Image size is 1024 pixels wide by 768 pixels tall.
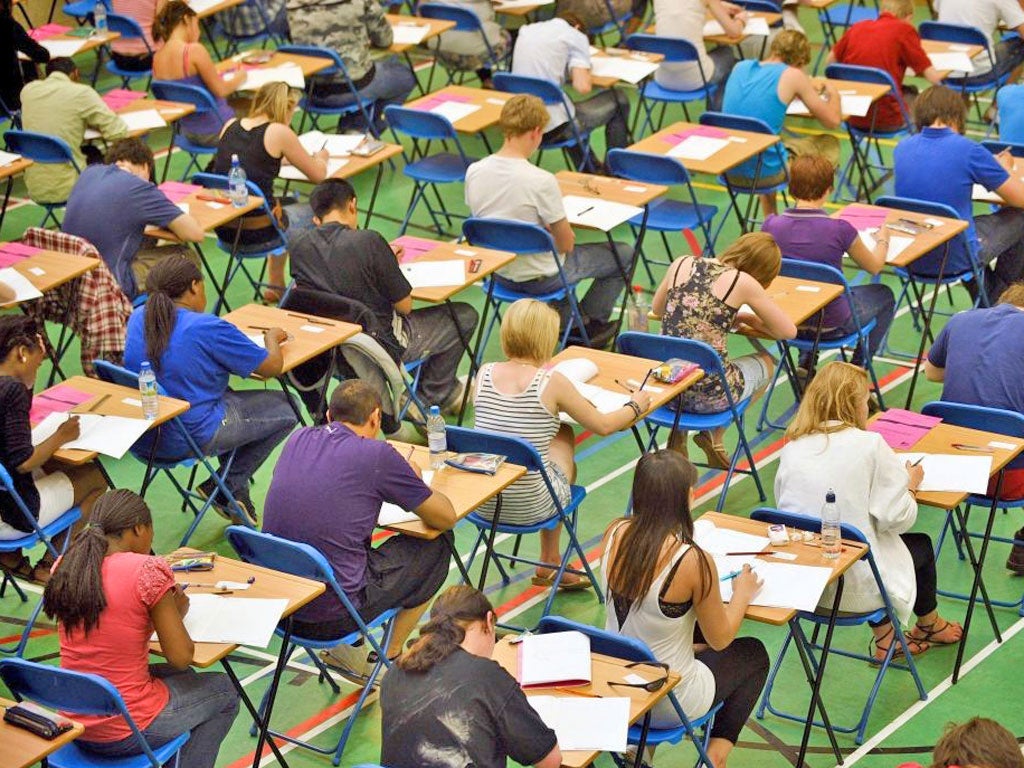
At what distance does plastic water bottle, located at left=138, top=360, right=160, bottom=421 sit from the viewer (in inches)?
276

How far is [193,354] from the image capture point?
731cm

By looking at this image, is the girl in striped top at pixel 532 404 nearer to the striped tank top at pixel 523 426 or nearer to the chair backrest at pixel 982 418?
the striped tank top at pixel 523 426

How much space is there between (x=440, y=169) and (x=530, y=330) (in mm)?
3759

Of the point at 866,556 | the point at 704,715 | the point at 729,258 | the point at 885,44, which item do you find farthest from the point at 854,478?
the point at 885,44

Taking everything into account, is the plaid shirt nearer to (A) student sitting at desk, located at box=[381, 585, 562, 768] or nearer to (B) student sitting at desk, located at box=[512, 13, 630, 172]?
(B) student sitting at desk, located at box=[512, 13, 630, 172]

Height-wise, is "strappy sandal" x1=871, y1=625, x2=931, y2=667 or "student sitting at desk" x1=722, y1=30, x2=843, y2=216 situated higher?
"student sitting at desk" x1=722, y1=30, x2=843, y2=216

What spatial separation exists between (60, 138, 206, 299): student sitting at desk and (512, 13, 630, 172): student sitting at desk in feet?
9.94

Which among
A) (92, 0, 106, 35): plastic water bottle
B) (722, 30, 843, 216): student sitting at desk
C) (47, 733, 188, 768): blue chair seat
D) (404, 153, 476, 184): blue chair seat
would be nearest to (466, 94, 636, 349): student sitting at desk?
(404, 153, 476, 184): blue chair seat

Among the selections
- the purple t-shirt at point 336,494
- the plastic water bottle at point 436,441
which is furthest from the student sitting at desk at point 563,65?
the purple t-shirt at point 336,494

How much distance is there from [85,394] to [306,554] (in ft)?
6.39

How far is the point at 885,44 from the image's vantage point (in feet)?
36.5

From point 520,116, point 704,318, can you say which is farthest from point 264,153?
point 704,318

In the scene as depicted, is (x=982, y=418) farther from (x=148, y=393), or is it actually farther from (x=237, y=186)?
(x=237, y=186)

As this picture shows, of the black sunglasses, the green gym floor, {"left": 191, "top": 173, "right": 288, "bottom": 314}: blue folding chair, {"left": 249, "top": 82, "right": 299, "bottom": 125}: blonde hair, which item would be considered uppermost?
{"left": 249, "top": 82, "right": 299, "bottom": 125}: blonde hair
